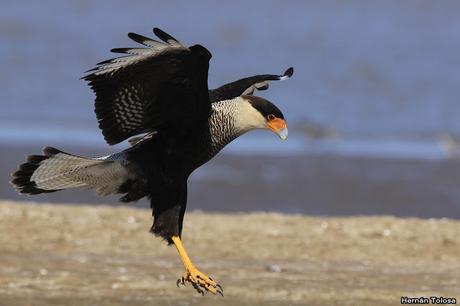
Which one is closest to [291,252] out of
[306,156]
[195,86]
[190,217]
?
[190,217]

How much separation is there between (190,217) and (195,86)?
3.58 metres

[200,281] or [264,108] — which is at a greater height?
[264,108]

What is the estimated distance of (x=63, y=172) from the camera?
7.72 m

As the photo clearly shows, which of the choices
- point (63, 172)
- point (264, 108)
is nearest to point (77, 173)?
point (63, 172)

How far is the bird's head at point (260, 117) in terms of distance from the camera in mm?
7543

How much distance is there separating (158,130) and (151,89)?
319mm

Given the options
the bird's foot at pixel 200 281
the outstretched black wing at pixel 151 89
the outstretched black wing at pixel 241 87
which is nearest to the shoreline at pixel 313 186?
the outstretched black wing at pixel 241 87

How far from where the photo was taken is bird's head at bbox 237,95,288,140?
7.54 metres

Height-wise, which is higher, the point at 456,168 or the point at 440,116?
the point at 440,116

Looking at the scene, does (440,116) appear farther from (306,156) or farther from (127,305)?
(127,305)

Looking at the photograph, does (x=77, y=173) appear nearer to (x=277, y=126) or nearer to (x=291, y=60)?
(x=277, y=126)

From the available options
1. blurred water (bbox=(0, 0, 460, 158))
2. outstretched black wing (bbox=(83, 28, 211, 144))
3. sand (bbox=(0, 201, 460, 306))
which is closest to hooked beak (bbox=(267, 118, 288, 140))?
outstretched black wing (bbox=(83, 28, 211, 144))

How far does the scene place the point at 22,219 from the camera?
10414 millimetres

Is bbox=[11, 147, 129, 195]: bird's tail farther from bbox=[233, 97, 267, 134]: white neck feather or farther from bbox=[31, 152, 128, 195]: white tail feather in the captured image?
bbox=[233, 97, 267, 134]: white neck feather
